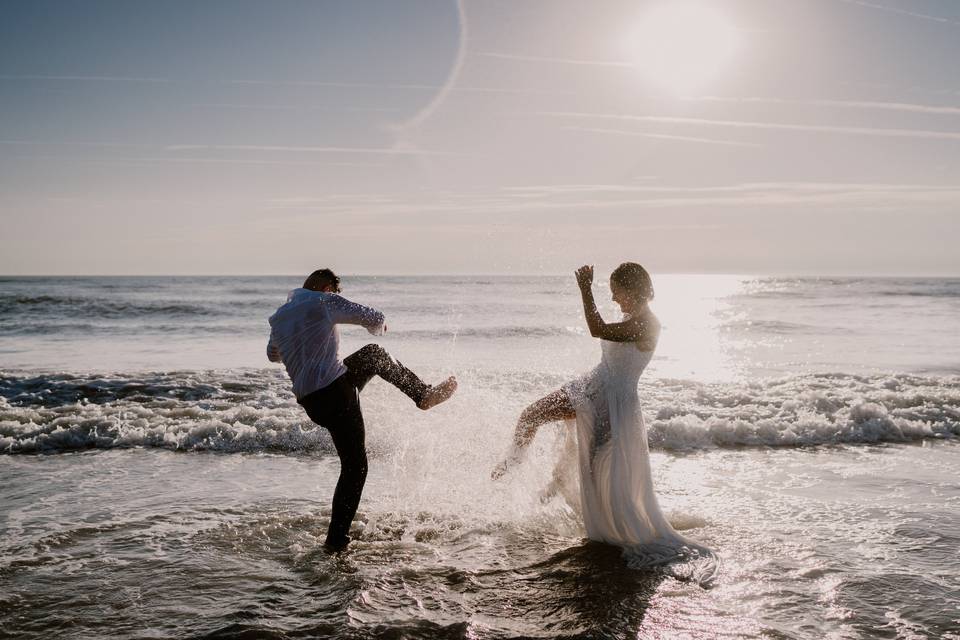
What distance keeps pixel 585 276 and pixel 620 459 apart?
63.8 inches

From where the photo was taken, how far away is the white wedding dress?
5633 millimetres

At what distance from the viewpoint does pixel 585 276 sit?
5527 mm

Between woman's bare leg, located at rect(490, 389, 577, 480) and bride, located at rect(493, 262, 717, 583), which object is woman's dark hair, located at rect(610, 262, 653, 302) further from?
woman's bare leg, located at rect(490, 389, 577, 480)

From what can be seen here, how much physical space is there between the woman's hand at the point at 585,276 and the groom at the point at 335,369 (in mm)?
1445

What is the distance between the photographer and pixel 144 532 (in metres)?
6.35

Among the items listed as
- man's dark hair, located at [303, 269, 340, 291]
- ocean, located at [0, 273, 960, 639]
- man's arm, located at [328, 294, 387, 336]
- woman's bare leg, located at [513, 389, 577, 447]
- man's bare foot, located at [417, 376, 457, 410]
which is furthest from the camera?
woman's bare leg, located at [513, 389, 577, 447]

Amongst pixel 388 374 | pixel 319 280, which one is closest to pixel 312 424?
pixel 388 374

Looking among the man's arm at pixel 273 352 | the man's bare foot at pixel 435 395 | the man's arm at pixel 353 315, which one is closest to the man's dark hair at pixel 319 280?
the man's arm at pixel 353 315

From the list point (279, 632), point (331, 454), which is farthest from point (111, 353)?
point (279, 632)

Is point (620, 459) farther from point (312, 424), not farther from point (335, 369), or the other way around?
point (312, 424)

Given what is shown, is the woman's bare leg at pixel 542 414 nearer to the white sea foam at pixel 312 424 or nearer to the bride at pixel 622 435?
the bride at pixel 622 435

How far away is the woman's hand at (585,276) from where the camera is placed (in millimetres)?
5457

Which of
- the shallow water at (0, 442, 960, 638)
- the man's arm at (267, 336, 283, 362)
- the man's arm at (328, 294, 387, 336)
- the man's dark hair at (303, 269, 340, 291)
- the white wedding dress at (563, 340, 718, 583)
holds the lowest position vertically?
the shallow water at (0, 442, 960, 638)

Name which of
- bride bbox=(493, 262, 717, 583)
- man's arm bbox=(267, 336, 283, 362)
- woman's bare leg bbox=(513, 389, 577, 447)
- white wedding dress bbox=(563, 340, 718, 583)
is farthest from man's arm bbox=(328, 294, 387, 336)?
white wedding dress bbox=(563, 340, 718, 583)
